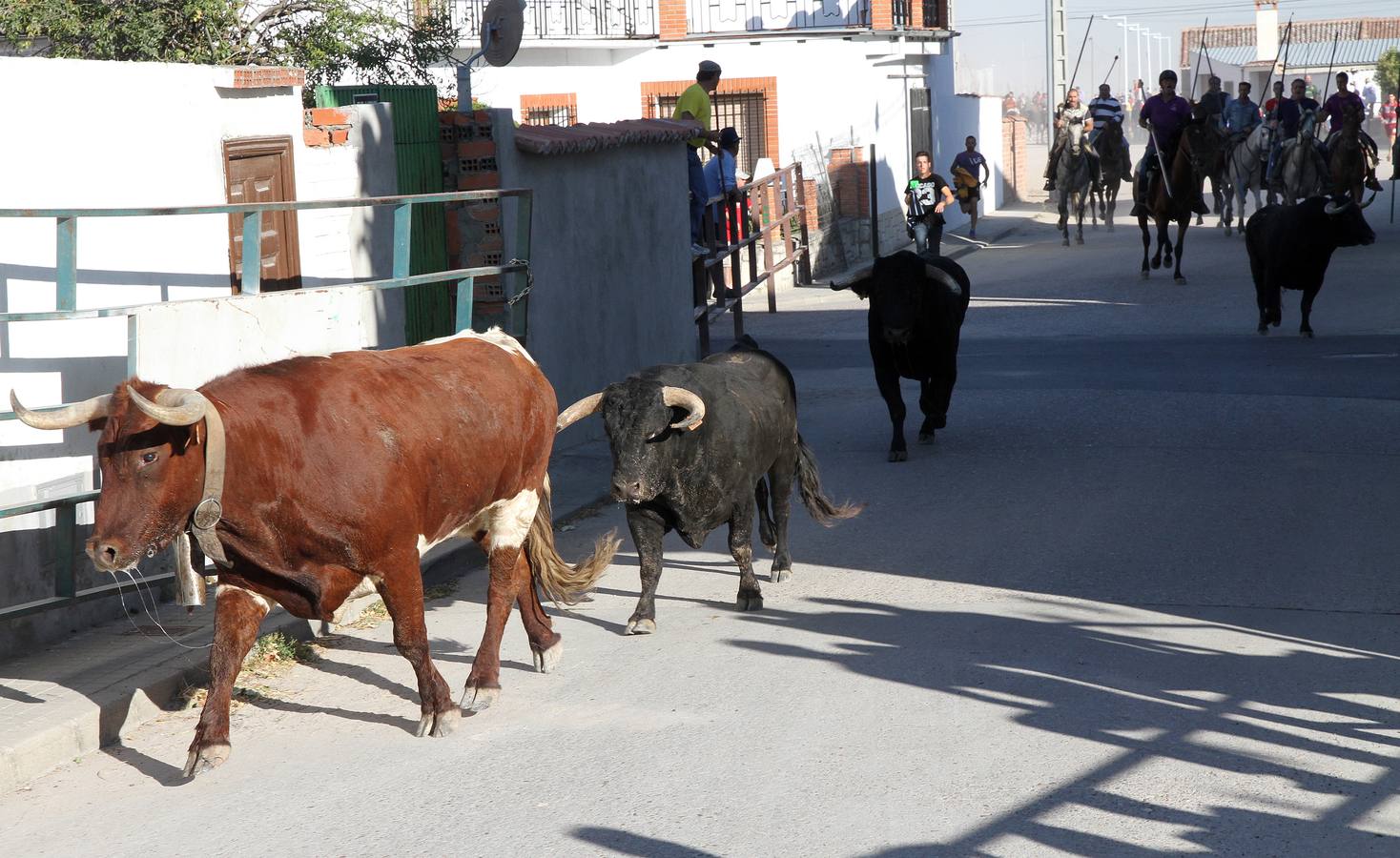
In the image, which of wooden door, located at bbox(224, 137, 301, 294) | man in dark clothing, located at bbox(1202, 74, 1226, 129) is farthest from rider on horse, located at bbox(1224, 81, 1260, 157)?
wooden door, located at bbox(224, 137, 301, 294)

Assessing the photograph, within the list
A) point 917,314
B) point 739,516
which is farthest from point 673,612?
point 917,314

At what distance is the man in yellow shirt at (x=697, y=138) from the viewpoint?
16062mm

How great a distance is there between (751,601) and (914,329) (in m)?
4.06

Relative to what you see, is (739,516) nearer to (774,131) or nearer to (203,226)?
(203,226)

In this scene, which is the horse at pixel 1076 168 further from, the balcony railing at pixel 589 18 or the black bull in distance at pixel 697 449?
the black bull in distance at pixel 697 449

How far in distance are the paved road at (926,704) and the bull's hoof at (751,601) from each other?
0.08m

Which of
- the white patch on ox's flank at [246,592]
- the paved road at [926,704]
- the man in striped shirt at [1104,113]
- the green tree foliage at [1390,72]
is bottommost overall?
the paved road at [926,704]

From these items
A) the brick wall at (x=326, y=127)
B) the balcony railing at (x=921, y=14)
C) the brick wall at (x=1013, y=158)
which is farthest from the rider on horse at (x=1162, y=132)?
the brick wall at (x=1013, y=158)

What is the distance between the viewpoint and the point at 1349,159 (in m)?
27.0

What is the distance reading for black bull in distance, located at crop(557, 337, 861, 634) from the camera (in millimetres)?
7012

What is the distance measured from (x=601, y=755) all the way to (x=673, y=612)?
2138 millimetres

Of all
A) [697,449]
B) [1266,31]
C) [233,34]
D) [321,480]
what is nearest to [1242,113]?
[233,34]

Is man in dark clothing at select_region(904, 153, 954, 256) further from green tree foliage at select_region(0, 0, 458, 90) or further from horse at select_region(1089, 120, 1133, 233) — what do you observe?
green tree foliage at select_region(0, 0, 458, 90)

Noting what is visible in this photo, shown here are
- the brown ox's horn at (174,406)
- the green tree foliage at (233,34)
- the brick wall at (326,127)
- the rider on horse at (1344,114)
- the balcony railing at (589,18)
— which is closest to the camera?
the brown ox's horn at (174,406)
